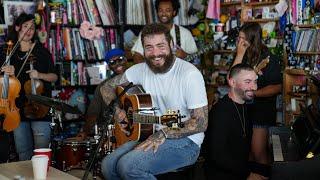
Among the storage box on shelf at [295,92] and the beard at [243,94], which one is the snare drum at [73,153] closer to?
the beard at [243,94]

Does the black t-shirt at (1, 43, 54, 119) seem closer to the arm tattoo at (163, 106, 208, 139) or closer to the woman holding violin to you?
the woman holding violin

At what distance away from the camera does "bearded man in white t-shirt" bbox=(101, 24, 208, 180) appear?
8.85 feet

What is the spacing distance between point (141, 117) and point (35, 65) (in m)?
1.55

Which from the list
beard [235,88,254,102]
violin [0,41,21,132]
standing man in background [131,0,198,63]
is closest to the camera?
beard [235,88,254,102]

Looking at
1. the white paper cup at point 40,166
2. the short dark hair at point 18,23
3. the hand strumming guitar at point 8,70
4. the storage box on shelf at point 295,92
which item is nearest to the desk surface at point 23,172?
the white paper cup at point 40,166

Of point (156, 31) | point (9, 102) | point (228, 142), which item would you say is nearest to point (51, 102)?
point (9, 102)

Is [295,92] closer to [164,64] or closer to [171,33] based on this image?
[171,33]

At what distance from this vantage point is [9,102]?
3705 millimetres

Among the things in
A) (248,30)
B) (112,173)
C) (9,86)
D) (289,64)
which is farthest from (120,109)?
(289,64)

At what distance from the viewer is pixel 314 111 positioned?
2.65 m

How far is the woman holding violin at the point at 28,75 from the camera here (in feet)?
13.1

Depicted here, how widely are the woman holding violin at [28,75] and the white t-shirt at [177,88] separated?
1245mm

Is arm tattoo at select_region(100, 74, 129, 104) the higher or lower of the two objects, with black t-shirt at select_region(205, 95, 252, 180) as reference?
higher

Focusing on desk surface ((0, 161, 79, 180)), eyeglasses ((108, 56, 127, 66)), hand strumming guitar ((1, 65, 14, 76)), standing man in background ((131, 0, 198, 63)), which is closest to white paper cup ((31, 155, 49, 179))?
desk surface ((0, 161, 79, 180))
